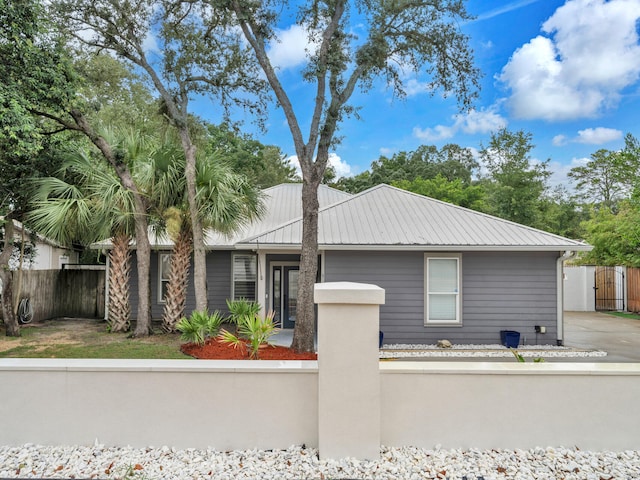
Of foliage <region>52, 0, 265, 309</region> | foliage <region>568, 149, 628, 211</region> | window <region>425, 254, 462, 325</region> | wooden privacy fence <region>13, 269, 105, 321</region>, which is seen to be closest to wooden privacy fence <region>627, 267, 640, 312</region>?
window <region>425, 254, 462, 325</region>

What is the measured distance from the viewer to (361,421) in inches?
133

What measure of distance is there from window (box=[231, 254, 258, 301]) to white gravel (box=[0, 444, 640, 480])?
9017mm

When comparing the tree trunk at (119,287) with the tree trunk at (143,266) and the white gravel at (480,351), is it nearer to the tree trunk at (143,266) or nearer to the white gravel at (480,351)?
the tree trunk at (143,266)

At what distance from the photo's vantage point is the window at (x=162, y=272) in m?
12.7

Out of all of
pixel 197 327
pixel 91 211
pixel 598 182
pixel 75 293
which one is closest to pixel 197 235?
pixel 197 327

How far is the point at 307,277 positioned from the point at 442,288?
391 cm

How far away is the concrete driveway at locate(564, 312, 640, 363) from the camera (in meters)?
9.30

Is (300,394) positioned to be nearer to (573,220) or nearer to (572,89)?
(572,89)

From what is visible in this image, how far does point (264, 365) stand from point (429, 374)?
151 cm

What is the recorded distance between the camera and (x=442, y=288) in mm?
10172

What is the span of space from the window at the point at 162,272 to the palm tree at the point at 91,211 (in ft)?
6.44

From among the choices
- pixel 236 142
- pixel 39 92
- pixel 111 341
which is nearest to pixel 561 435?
pixel 111 341

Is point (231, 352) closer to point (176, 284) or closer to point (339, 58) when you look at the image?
point (176, 284)

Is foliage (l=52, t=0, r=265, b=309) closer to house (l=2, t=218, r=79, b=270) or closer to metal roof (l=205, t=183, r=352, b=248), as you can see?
metal roof (l=205, t=183, r=352, b=248)
